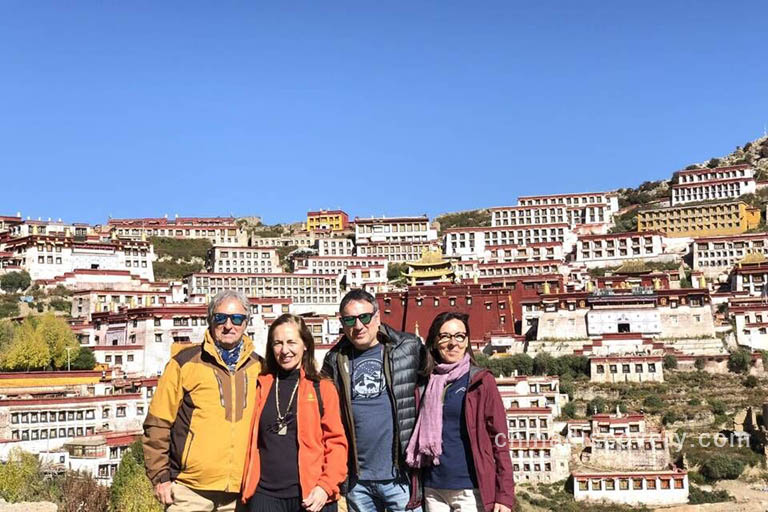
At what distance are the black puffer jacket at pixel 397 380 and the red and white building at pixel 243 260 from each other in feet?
197

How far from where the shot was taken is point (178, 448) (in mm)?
6312

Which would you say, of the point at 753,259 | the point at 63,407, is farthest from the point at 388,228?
the point at 63,407

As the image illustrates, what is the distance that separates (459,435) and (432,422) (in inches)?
10.4

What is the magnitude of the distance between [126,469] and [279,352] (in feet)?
69.0

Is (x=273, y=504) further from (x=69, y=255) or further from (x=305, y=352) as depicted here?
(x=69, y=255)

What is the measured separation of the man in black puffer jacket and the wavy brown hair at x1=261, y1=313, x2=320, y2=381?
271mm

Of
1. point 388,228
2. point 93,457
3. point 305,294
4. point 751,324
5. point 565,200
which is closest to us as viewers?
point 93,457

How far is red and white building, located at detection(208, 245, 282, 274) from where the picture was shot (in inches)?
2608

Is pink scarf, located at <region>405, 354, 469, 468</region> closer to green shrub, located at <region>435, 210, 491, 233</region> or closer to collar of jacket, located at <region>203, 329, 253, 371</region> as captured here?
collar of jacket, located at <region>203, 329, 253, 371</region>

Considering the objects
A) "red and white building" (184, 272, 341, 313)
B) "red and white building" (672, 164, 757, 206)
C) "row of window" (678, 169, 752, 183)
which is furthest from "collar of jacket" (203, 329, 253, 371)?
"row of window" (678, 169, 752, 183)

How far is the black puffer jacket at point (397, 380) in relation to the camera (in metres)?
6.43


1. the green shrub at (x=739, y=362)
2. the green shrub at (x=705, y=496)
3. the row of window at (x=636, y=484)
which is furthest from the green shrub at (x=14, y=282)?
the green shrub at (x=705, y=496)

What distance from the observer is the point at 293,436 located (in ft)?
20.2

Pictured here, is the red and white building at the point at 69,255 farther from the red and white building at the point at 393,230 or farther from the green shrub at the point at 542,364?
the green shrub at the point at 542,364
